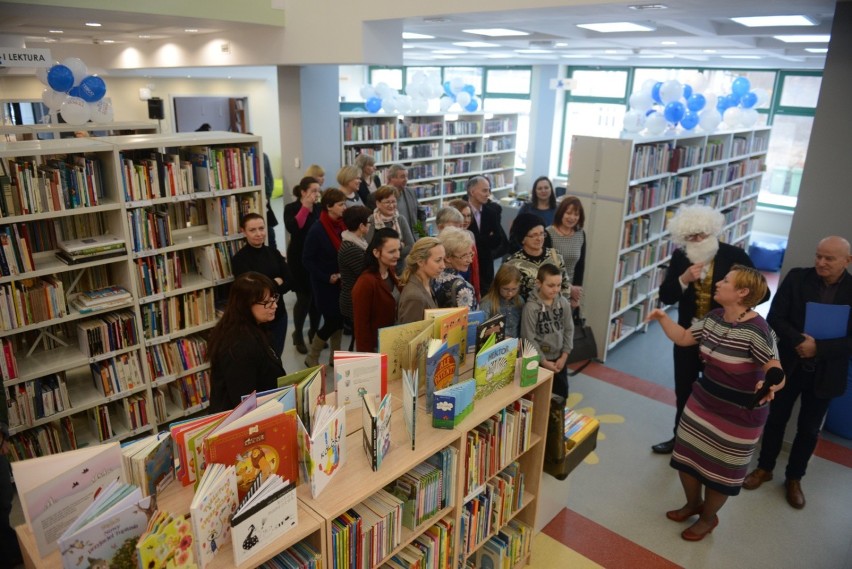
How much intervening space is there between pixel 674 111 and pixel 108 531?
7.62m

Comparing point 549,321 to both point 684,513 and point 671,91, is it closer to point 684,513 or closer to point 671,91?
Answer: point 684,513

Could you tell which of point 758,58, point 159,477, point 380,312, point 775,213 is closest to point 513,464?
point 380,312

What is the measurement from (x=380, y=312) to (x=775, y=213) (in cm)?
1005

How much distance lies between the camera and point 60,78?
5406 mm

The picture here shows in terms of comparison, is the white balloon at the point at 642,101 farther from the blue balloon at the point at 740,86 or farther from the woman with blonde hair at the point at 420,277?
the woman with blonde hair at the point at 420,277

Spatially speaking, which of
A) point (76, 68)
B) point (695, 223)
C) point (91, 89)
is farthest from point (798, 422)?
point (76, 68)

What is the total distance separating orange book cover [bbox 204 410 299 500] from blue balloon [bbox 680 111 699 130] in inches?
284

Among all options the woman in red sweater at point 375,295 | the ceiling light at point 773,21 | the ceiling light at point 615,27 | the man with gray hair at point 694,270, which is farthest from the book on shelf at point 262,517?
the ceiling light at point 615,27

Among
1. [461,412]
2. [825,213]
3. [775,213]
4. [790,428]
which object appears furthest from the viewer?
[775,213]

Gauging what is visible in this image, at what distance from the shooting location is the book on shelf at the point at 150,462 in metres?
1.85

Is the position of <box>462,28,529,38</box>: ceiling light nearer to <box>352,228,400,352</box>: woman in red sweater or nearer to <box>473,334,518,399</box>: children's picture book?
<box>352,228,400,352</box>: woman in red sweater

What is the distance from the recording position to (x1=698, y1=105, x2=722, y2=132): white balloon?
754cm

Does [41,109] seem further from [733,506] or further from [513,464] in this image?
[733,506]

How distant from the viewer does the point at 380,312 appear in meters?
3.58
